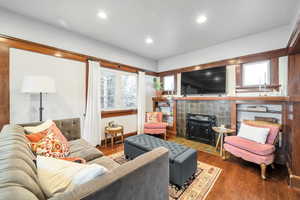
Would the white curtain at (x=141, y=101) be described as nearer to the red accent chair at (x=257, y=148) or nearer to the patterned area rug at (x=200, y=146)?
the patterned area rug at (x=200, y=146)

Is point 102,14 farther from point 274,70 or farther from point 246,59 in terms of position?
point 274,70

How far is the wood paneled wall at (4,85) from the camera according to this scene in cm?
212

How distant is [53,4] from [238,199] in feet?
12.7

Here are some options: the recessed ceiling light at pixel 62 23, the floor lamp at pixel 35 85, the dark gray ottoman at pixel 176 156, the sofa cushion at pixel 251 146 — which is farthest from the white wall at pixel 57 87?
the sofa cushion at pixel 251 146

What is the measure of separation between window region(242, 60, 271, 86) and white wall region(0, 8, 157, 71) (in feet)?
10.5

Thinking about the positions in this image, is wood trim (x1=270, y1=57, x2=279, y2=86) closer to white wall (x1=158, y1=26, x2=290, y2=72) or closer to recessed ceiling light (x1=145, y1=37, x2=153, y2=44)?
white wall (x1=158, y1=26, x2=290, y2=72)

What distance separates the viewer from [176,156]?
6.03 feet

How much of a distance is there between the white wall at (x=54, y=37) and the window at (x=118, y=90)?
443mm

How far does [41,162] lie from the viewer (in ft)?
2.75

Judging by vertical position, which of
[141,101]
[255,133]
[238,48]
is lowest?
[255,133]

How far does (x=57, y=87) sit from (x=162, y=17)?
8.34 ft

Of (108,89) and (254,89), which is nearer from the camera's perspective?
(254,89)

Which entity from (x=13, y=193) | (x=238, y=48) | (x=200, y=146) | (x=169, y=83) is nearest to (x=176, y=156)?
(x=13, y=193)

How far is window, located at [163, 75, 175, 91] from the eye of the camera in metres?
4.55
